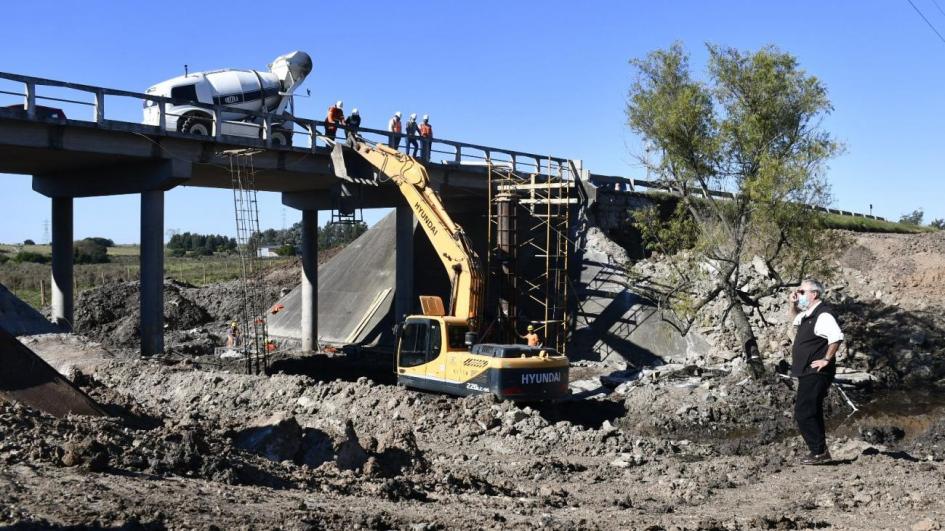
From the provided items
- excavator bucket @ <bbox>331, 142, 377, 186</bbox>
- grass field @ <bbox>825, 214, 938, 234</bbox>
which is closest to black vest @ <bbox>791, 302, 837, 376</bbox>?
excavator bucket @ <bbox>331, 142, 377, 186</bbox>

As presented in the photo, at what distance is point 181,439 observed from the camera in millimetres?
8867

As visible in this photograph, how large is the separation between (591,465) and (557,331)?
1335 centimetres

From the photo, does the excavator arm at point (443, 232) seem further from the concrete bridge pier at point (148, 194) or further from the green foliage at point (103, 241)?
the green foliage at point (103, 241)

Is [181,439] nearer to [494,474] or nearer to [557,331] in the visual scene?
[494,474]

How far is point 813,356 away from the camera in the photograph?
9195 mm

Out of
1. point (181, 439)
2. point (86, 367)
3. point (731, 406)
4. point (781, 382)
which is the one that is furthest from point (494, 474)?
point (86, 367)

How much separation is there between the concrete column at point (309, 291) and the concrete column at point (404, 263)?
3259mm

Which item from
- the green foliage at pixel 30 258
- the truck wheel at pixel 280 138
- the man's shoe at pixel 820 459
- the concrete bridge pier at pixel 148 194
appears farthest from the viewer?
the green foliage at pixel 30 258

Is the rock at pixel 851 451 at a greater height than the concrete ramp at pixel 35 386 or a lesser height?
lesser

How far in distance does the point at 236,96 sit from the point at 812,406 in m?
19.4

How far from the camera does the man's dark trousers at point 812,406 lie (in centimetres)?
912

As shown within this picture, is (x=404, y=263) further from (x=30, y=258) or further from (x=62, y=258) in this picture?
(x=30, y=258)

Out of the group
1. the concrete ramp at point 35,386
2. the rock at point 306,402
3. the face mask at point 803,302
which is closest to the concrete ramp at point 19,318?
the rock at point 306,402

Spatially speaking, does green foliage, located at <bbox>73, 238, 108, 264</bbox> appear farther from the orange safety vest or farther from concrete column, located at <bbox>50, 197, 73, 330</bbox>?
the orange safety vest
